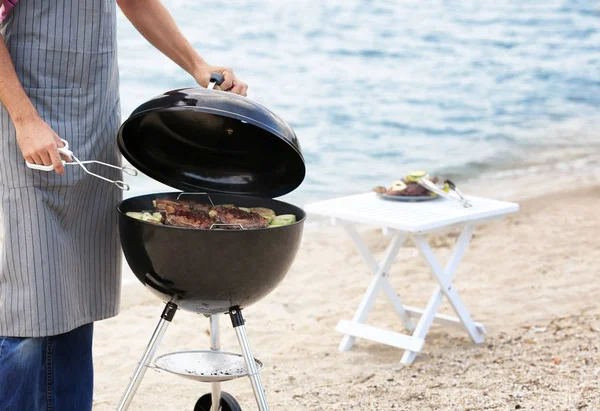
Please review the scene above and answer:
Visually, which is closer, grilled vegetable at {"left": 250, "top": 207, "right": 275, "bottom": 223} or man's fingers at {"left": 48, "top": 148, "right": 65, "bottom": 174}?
man's fingers at {"left": 48, "top": 148, "right": 65, "bottom": 174}

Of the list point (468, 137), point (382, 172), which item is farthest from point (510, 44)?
point (382, 172)

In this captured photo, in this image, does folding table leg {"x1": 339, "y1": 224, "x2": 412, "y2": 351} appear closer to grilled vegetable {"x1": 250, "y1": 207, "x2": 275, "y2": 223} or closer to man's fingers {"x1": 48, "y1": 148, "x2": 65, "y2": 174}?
grilled vegetable {"x1": 250, "y1": 207, "x2": 275, "y2": 223}

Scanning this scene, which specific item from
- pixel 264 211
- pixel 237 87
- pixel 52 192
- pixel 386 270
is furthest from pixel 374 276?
pixel 52 192

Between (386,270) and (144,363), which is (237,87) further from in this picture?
(386,270)

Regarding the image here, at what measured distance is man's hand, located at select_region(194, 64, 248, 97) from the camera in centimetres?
276

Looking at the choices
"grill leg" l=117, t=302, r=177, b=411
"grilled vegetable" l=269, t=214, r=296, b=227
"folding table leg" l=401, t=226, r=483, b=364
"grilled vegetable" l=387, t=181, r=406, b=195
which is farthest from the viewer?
"grilled vegetable" l=387, t=181, r=406, b=195

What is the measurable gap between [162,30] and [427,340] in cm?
231

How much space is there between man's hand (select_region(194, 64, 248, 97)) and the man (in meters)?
0.31

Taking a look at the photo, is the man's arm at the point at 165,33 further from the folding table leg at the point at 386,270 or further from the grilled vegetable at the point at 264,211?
the folding table leg at the point at 386,270

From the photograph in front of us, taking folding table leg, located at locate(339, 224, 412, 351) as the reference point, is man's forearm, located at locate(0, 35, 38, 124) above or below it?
above

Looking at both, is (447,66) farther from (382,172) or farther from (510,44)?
(382,172)

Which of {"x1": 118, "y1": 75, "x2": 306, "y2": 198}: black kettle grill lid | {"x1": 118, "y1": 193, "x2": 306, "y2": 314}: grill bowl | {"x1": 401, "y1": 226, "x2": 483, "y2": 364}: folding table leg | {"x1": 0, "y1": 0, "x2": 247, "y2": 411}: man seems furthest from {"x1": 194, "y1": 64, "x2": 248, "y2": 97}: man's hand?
{"x1": 401, "y1": 226, "x2": 483, "y2": 364}: folding table leg

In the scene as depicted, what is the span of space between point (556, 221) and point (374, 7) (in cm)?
1498

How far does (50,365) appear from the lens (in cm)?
256
